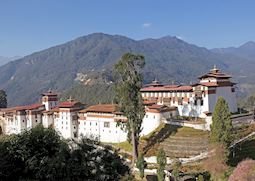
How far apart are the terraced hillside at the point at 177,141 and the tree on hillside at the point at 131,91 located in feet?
18.8

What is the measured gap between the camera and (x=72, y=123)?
82812 mm

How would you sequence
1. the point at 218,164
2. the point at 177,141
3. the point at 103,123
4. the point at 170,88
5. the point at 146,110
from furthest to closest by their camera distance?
the point at 103,123, the point at 170,88, the point at 146,110, the point at 177,141, the point at 218,164

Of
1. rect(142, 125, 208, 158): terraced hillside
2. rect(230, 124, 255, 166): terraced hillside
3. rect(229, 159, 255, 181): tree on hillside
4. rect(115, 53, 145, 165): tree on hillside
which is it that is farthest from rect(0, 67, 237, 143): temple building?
rect(229, 159, 255, 181): tree on hillside

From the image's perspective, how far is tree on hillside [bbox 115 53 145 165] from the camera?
5775 centimetres

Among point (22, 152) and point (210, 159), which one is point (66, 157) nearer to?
point (22, 152)

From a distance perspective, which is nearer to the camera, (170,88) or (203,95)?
(203,95)

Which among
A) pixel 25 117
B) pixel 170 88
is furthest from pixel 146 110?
pixel 25 117

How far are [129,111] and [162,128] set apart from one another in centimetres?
1245

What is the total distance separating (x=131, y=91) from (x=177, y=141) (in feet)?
38.4

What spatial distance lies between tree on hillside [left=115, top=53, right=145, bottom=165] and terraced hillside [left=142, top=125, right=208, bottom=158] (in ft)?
18.8

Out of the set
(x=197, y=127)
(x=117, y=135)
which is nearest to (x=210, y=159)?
(x=197, y=127)

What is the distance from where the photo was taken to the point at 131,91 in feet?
190

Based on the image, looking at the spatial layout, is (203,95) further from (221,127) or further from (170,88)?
(221,127)

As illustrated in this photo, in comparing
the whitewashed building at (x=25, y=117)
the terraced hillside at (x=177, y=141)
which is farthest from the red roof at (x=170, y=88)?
the whitewashed building at (x=25, y=117)
